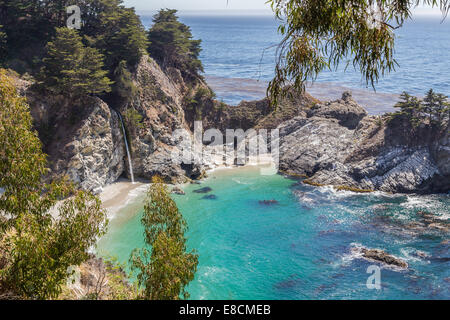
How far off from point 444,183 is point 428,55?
12085 centimetres

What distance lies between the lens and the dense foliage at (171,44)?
4959 cm

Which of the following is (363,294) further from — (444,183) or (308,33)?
(444,183)

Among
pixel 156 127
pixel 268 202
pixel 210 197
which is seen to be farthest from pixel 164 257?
pixel 156 127

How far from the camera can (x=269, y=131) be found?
178 feet

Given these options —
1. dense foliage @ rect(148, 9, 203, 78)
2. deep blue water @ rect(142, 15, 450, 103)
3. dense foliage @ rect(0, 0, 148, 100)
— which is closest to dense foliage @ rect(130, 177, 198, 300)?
dense foliage @ rect(0, 0, 148, 100)

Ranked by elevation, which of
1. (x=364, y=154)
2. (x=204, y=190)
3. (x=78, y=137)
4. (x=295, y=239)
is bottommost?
(x=295, y=239)

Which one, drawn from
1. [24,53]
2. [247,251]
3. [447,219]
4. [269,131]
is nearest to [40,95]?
[24,53]

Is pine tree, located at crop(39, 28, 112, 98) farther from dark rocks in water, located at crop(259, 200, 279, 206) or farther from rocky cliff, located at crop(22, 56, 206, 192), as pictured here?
dark rocks in water, located at crop(259, 200, 279, 206)

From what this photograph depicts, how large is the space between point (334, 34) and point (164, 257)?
25.7 ft

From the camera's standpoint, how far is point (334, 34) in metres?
7.52

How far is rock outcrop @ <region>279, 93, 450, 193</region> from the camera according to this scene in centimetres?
3825

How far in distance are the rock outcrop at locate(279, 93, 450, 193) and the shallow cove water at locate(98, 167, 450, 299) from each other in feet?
7.34

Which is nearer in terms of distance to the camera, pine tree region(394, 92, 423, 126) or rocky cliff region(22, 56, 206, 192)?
rocky cliff region(22, 56, 206, 192)

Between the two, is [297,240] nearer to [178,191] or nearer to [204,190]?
[204,190]
